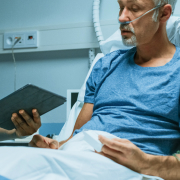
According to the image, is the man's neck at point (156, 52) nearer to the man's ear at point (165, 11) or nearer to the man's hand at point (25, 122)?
the man's ear at point (165, 11)

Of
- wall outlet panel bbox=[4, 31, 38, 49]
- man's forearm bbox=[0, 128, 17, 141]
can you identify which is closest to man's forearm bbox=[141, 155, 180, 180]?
man's forearm bbox=[0, 128, 17, 141]

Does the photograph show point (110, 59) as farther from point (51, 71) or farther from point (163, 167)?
point (51, 71)

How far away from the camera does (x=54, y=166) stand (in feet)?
1.99

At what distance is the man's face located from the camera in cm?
104

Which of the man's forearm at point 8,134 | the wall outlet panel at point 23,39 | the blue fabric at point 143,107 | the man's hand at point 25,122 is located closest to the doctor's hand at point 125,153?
the blue fabric at point 143,107

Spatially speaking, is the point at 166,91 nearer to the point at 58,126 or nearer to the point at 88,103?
the point at 88,103

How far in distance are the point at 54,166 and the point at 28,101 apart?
430mm

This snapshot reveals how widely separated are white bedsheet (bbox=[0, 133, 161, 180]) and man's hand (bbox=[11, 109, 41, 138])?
0.43m

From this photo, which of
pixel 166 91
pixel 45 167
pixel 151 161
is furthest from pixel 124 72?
pixel 45 167

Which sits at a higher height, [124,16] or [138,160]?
[124,16]

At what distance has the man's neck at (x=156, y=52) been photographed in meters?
1.07

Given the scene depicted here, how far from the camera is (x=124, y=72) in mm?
1095

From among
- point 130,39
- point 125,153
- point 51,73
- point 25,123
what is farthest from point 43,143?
point 51,73

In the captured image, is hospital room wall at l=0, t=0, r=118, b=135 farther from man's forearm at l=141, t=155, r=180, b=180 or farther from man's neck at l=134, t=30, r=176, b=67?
man's forearm at l=141, t=155, r=180, b=180
